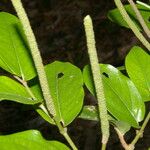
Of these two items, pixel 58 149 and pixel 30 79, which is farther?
pixel 30 79

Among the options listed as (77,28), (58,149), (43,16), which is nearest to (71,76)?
(58,149)

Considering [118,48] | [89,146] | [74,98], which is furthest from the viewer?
[118,48]

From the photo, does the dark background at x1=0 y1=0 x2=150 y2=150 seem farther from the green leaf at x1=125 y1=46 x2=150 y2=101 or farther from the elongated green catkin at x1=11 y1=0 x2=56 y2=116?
the elongated green catkin at x1=11 y1=0 x2=56 y2=116

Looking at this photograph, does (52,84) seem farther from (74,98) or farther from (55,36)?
(55,36)

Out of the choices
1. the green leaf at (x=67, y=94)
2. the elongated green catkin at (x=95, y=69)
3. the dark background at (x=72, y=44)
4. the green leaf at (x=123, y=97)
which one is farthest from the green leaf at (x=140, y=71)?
the dark background at (x=72, y=44)

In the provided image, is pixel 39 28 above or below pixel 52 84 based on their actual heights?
below

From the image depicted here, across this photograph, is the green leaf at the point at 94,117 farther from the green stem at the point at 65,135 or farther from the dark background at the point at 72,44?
the dark background at the point at 72,44

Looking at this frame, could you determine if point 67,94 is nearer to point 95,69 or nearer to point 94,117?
point 94,117

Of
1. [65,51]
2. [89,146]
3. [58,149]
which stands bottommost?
[89,146]
